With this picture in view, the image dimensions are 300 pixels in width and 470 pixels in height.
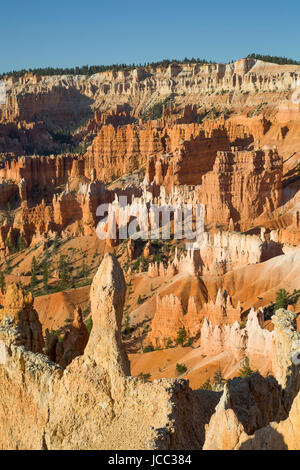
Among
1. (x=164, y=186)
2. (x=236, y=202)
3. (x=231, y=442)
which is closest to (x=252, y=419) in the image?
(x=231, y=442)

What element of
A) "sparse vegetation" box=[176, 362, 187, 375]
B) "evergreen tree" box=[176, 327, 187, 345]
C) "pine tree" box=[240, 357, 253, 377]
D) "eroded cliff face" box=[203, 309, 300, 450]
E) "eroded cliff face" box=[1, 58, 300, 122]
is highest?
"eroded cliff face" box=[1, 58, 300, 122]

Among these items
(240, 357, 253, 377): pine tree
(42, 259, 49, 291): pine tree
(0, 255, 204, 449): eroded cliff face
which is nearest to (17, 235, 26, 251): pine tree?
(42, 259, 49, 291): pine tree

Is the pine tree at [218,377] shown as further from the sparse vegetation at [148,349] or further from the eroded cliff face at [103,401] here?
the eroded cliff face at [103,401]

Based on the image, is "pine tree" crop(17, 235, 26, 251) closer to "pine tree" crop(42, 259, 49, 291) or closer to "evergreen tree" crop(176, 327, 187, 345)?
"pine tree" crop(42, 259, 49, 291)

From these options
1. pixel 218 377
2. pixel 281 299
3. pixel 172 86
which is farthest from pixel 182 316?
pixel 172 86

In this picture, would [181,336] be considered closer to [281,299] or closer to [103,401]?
[281,299]

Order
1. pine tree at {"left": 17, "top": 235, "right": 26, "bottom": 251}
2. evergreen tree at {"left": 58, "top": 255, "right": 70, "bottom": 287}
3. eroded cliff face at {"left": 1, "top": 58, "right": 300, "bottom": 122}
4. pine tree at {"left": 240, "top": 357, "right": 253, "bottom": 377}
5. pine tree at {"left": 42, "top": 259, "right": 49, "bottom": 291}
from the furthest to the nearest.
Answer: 1. eroded cliff face at {"left": 1, "top": 58, "right": 300, "bottom": 122}
2. pine tree at {"left": 17, "top": 235, "right": 26, "bottom": 251}
3. evergreen tree at {"left": 58, "top": 255, "right": 70, "bottom": 287}
4. pine tree at {"left": 42, "top": 259, "right": 49, "bottom": 291}
5. pine tree at {"left": 240, "top": 357, "right": 253, "bottom": 377}

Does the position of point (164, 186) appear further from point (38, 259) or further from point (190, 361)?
point (190, 361)

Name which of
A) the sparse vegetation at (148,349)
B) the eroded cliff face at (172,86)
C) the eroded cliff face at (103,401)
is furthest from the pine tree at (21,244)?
the eroded cliff face at (172,86)

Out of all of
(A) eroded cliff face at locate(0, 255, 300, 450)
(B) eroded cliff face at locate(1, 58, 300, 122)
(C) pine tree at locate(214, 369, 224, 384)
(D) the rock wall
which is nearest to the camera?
(A) eroded cliff face at locate(0, 255, 300, 450)

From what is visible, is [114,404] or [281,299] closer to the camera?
[114,404]
